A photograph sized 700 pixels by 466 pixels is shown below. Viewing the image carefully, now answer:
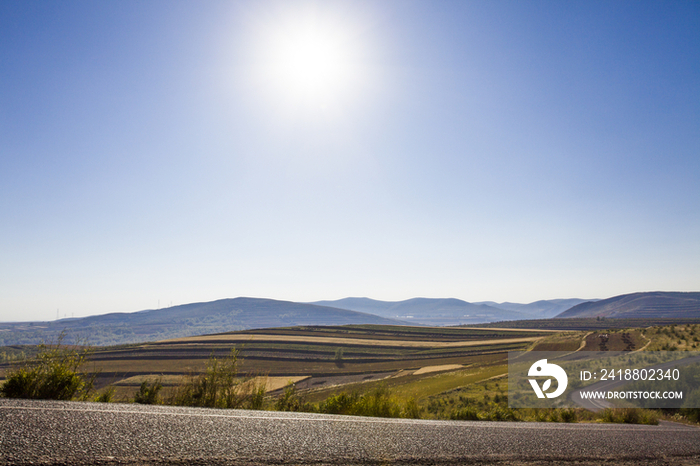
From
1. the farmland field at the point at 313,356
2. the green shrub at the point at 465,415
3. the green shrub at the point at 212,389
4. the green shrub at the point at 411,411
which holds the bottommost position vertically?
the farmland field at the point at 313,356

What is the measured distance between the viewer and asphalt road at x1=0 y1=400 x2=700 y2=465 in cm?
389

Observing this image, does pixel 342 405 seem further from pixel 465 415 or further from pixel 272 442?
pixel 272 442

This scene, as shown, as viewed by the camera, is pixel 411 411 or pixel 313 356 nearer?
pixel 411 411

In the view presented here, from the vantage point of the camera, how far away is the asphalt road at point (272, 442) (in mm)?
3891

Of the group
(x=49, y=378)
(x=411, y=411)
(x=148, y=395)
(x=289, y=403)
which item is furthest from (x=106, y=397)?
(x=411, y=411)

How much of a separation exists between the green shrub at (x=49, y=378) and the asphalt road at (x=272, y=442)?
2510 mm

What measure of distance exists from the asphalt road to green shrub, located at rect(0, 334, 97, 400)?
8.23ft

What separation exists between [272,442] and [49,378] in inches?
282

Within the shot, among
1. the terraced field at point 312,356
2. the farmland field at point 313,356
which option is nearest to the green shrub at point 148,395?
the farmland field at point 313,356

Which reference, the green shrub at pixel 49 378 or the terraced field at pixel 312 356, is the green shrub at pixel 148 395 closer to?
the green shrub at pixel 49 378

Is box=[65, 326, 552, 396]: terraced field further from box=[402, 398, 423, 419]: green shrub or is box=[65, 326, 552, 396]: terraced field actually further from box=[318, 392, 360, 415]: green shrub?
box=[318, 392, 360, 415]: green shrub

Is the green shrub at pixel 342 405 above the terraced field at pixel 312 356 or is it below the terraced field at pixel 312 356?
above

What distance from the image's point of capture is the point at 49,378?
820 centimetres

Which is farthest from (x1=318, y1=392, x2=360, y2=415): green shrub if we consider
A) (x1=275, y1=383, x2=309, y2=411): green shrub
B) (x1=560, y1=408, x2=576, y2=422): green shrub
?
(x1=560, y1=408, x2=576, y2=422): green shrub
